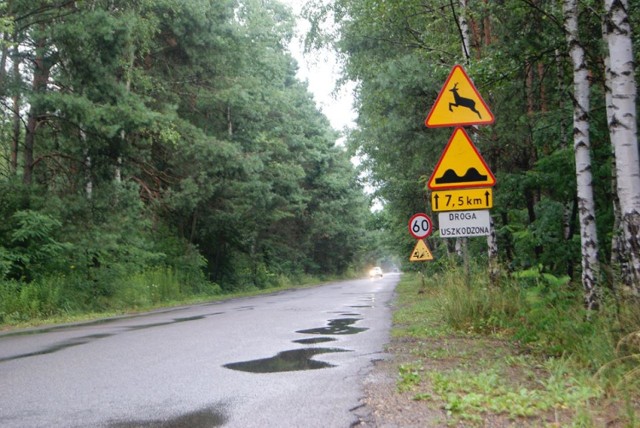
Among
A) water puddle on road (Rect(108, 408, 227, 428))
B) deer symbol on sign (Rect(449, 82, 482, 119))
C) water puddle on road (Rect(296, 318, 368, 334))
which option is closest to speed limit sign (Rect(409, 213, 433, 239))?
water puddle on road (Rect(296, 318, 368, 334))

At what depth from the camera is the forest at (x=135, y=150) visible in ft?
58.7

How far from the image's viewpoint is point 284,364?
24.9 feet

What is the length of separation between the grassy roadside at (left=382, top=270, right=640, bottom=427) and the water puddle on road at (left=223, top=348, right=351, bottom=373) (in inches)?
42.0

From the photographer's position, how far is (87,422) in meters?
5.05

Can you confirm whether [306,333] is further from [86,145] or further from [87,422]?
[86,145]

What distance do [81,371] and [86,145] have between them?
13.6 metres

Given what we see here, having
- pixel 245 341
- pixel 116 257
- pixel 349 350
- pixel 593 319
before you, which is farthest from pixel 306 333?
pixel 116 257

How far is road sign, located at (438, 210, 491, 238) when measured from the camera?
9.45 meters

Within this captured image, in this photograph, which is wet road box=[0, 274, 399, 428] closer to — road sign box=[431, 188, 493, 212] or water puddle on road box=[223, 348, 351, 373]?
water puddle on road box=[223, 348, 351, 373]

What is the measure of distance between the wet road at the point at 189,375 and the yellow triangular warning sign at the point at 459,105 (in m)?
3.52

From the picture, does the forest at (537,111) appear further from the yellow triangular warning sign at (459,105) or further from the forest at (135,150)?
the forest at (135,150)

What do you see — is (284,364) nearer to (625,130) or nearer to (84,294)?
(625,130)

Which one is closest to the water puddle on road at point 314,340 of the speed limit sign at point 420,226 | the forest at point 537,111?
the forest at point 537,111

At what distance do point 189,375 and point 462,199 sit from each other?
16.0 feet
